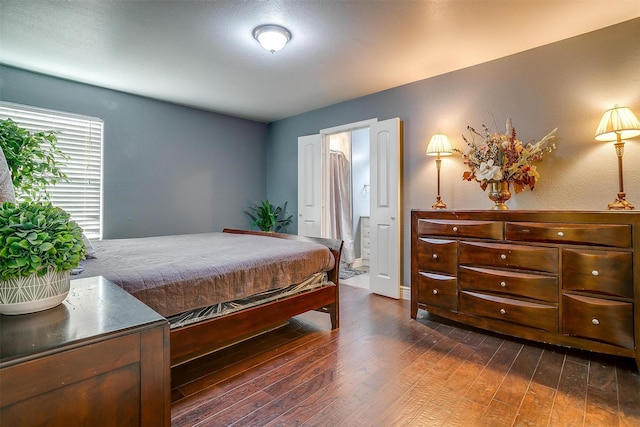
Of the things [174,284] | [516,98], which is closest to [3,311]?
[174,284]

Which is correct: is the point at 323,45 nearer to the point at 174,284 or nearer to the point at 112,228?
the point at 174,284

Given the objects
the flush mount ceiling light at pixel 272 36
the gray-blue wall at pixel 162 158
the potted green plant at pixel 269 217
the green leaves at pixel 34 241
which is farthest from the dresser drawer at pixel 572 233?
the gray-blue wall at pixel 162 158

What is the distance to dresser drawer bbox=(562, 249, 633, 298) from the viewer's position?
1.90 meters

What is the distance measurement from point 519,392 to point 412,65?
2752 millimetres

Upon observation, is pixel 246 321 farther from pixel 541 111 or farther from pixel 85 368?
pixel 541 111

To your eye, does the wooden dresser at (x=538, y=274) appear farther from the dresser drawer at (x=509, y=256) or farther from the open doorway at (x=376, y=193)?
the open doorway at (x=376, y=193)

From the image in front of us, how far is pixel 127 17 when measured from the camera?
2.21 meters

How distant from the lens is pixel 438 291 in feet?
8.83

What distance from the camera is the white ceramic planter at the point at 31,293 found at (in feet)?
2.61

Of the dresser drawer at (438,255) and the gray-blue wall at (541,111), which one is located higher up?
the gray-blue wall at (541,111)

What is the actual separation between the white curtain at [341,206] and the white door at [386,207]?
1.51 m

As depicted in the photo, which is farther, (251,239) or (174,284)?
(251,239)

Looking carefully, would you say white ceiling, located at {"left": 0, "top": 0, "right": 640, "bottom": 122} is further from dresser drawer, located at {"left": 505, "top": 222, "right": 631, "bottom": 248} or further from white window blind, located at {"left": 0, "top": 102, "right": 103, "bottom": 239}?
dresser drawer, located at {"left": 505, "top": 222, "right": 631, "bottom": 248}

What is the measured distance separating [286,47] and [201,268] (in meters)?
1.97
